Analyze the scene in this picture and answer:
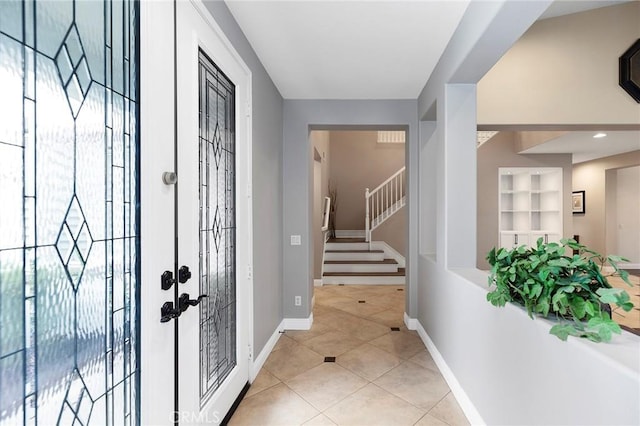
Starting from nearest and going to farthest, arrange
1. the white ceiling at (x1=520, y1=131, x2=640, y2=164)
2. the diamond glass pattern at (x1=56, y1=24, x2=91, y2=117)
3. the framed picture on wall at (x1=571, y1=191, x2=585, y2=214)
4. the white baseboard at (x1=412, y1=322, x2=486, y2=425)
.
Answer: the diamond glass pattern at (x1=56, y1=24, x2=91, y2=117) < the white baseboard at (x1=412, y1=322, x2=486, y2=425) < the white ceiling at (x1=520, y1=131, x2=640, y2=164) < the framed picture on wall at (x1=571, y1=191, x2=585, y2=214)

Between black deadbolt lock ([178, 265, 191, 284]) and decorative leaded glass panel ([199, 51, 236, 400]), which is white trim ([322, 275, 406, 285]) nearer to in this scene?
decorative leaded glass panel ([199, 51, 236, 400])

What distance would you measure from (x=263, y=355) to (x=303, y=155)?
2087 millimetres

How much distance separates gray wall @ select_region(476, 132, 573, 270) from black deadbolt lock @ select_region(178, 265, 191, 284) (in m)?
6.20

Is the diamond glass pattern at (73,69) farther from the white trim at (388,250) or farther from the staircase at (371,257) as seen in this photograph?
the white trim at (388,250)

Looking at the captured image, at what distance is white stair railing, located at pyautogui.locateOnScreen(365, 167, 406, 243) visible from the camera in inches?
265

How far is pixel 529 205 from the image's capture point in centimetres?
661

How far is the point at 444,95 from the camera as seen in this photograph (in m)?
2.41

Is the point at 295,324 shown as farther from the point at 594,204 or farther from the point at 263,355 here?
the point at 594,204

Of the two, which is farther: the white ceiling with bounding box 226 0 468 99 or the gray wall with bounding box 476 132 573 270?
the gray wall with bounding box 476 132 573 270

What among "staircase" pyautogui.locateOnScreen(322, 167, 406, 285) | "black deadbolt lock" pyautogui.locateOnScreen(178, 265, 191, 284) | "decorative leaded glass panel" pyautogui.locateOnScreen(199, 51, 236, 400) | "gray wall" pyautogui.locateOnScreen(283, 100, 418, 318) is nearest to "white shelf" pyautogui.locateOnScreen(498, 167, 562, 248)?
"staircase" pyautogui.locateOnScreen(322, 167, 406, 285)

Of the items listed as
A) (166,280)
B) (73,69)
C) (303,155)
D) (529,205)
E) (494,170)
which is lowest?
(166,280)

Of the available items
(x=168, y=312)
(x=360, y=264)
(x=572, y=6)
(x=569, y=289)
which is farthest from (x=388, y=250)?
(x=168, y=312)

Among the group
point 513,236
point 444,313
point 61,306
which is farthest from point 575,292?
point 513,236

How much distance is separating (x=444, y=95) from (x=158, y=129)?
2105 mm
